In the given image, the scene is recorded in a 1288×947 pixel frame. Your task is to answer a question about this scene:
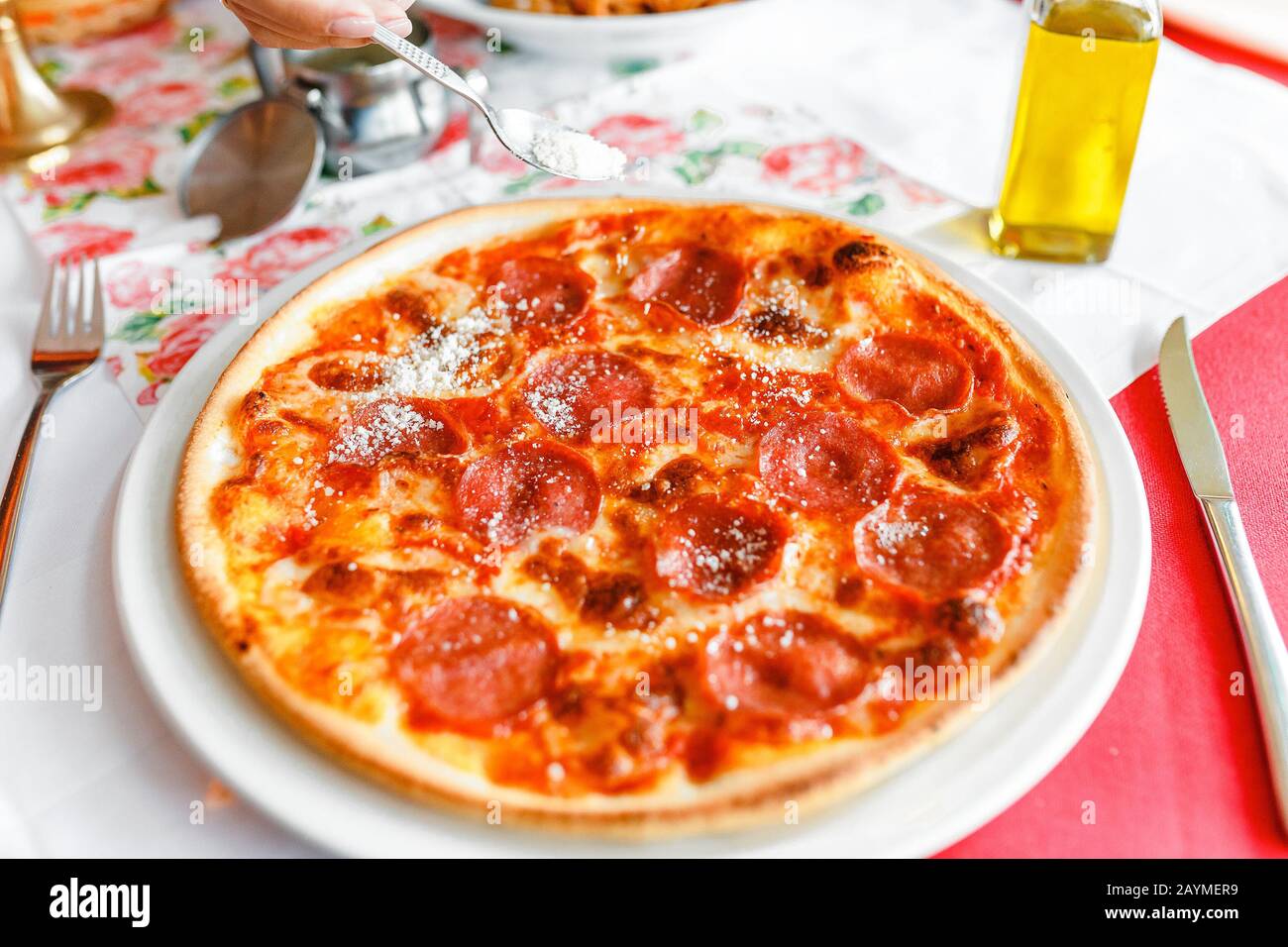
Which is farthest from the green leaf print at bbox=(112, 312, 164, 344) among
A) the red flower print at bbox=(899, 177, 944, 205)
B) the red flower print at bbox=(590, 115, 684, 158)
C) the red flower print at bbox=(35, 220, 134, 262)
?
the red flower print at bbox=(899, 177, 944, 205)

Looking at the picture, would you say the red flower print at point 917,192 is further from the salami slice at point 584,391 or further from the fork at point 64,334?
the fork at point 64,334

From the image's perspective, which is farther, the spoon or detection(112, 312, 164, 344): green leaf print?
detection(112, 312, 164, 344): green leaf print

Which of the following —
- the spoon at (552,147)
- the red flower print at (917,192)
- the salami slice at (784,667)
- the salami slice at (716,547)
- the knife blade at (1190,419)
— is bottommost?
the salami slice at (784,667)

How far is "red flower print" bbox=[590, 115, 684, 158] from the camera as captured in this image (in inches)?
109

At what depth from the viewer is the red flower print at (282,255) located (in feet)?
7.77

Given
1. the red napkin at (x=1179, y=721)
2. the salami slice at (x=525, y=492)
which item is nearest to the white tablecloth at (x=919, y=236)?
the red napkin at (x=1179, y=721)

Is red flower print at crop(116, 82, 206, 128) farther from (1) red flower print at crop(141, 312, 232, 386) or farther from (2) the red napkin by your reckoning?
(2) the red napkin

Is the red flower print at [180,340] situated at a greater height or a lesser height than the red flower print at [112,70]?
lesser

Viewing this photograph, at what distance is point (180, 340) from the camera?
→ 2193 millimetres

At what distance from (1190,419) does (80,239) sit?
2.47 m

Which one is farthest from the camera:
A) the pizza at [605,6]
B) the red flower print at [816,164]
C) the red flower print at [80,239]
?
the pizza at [605,6]

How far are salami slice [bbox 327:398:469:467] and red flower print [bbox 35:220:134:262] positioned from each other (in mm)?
1068

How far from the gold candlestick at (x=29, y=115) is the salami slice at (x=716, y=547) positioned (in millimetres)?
2191
